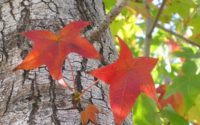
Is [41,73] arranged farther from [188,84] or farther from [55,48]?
[188,84]

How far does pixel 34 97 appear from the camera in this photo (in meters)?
0.85

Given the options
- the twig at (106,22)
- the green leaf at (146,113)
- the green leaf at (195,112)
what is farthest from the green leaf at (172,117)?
the twig at (106,22)

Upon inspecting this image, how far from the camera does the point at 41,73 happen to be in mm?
918

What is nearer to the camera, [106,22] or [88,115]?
[88,115]

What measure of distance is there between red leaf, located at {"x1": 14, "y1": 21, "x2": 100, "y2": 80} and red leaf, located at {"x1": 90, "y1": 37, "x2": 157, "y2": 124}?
55 millimetres

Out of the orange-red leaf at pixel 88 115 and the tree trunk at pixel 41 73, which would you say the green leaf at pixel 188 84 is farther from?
the orange-red leaf at pixel 88 115

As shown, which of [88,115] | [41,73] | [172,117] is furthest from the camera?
[172,117]

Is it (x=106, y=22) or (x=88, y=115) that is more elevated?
(x=106, y=22)

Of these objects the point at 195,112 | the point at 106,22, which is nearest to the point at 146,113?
the point at 195,112

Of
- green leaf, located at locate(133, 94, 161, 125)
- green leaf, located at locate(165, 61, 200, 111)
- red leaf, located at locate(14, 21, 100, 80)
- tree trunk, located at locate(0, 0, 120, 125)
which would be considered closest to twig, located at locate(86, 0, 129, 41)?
tree trunk, located at locate(0, 0, 120, 125)

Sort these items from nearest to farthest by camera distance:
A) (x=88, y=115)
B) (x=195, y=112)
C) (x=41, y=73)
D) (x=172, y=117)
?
(x=88, y=115) < (x=41, y=73) < (x=172, y=117) < (x=195, y=112)

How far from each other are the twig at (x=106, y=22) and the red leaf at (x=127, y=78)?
0.14 m

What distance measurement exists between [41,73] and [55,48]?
4.5 inches

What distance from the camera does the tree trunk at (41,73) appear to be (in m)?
0.83
